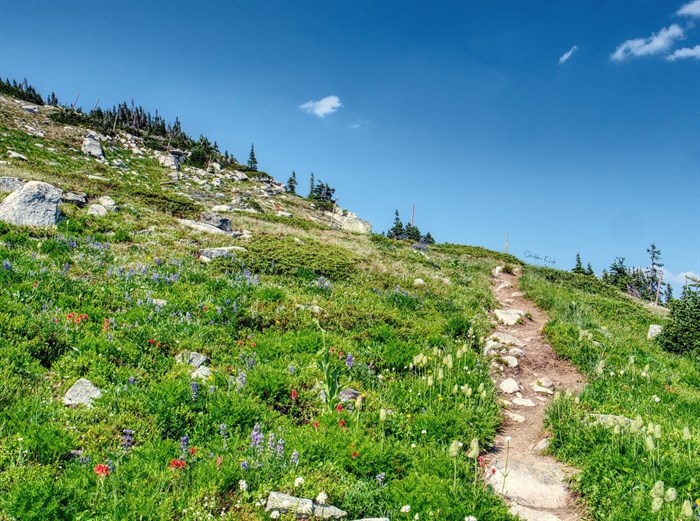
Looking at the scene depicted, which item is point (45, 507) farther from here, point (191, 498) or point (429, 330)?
point (429, 330)

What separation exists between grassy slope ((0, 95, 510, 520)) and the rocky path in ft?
1.41

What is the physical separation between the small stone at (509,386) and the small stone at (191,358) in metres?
5.61

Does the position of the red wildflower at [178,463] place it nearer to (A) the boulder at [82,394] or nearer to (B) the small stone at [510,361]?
(A) the boulder at [82,394]

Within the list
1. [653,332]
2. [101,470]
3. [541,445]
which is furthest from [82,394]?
[653,332]

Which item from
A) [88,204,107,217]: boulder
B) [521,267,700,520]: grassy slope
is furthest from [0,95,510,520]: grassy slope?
[88,204,107,217]: boulder

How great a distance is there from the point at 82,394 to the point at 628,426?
23.9 feet

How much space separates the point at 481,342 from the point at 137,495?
8269 mm

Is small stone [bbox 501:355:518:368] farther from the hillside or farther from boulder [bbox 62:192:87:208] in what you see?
boulder [bbox 62:192:87:208]

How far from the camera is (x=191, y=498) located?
12.7 feet

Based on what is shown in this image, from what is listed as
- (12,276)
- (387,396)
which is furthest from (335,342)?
(12,276)

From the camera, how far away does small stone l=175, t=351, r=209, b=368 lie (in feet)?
22.1

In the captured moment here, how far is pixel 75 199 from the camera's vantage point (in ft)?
59.6

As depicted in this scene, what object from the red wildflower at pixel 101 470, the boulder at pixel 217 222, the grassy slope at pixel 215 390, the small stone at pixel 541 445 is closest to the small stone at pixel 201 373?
the grassy slope at pixel 215 390

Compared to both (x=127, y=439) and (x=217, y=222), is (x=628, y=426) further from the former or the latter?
(x=217, y=222)
